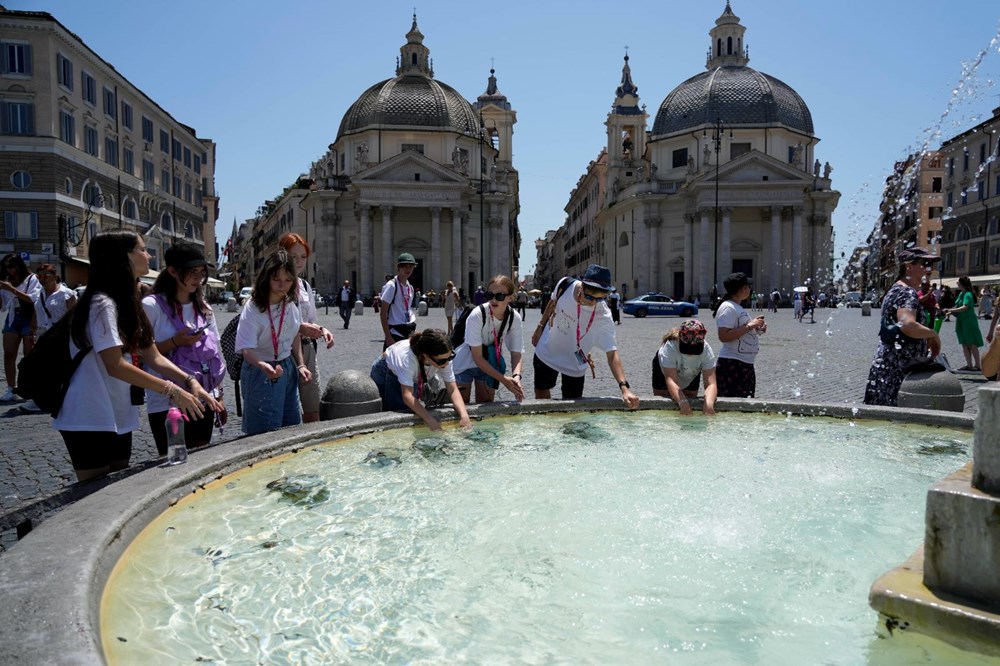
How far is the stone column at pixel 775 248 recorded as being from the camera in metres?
55.8

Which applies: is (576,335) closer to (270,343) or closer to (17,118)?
(270,343)

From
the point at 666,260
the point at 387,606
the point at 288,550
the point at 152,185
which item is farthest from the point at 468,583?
the point at 666,260

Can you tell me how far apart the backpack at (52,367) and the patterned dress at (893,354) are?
5620 millimetres

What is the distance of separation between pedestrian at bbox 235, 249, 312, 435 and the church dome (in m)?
58.8

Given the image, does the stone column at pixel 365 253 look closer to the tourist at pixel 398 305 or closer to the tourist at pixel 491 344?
the tourist at pixel 398 305

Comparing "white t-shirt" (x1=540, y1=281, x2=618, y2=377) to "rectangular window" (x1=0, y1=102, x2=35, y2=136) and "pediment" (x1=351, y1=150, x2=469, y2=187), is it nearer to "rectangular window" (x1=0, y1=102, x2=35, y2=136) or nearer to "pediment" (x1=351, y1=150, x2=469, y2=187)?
"rectangular window" (x1=0, y1=102, x2=35, y2=136)

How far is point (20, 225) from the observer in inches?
1512

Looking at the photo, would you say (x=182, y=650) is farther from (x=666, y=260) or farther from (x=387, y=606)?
(x=666, y=260)

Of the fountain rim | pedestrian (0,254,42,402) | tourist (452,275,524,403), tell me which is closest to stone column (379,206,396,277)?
pedestrian (0,254,42,402)

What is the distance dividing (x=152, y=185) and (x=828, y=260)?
166 ft

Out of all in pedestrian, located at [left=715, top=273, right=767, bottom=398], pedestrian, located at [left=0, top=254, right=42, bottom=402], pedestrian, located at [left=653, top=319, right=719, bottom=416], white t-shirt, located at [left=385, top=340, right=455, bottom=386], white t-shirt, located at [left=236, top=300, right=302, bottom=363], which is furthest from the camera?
pedestrian, located at [left=0, top=254, right=42, bottom=402]

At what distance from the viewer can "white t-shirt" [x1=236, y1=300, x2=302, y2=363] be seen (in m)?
4.97

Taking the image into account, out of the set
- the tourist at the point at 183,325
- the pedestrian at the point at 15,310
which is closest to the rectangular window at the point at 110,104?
the pedestrian at the point at 15,310

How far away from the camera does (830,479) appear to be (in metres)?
4.87
